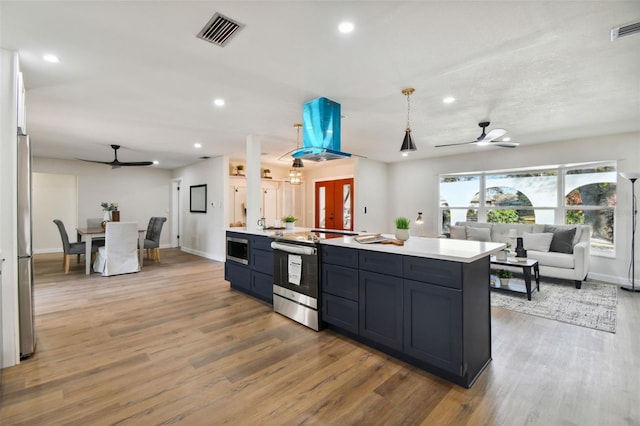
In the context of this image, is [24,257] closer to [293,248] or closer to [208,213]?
[293,248]

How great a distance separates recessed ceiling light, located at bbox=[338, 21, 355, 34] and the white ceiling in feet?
0.14

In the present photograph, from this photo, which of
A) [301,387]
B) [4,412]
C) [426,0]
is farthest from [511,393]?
[4,412]

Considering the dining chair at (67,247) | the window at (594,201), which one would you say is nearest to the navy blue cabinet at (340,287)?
the window at (594,201)

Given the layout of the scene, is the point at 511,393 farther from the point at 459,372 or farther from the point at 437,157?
the point at 437,157

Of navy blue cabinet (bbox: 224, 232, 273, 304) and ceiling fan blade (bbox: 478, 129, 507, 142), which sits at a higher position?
ceiling fan blade (bbox: 478, 129, 507, 142)

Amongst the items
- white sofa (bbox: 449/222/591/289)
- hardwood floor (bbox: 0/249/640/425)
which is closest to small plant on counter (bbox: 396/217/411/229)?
hardwood floor (bbox: 0/249/640/425)

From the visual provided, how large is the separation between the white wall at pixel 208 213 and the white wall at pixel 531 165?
4.40 m

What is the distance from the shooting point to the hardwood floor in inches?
67.5

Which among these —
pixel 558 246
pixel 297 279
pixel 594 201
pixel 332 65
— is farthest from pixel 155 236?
pixel 594 201

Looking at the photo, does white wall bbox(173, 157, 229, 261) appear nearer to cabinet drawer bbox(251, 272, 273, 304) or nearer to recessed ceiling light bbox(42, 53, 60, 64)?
cabinet drawer bbox(251, 272, 273, 304)

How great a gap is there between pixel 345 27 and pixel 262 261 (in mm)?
2809

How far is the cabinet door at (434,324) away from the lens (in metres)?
1.96

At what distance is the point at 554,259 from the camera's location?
14.8 ft

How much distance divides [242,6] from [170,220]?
8.48 meters
